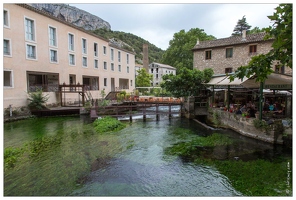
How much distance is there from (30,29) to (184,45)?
31333 mm

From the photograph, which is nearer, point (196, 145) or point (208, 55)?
point (196, 145)

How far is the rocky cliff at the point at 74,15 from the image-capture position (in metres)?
74.1

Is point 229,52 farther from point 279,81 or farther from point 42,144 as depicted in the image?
point 42,144

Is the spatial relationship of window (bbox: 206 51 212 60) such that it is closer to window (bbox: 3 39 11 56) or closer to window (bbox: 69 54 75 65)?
window (bbox: 69 54 75 65)

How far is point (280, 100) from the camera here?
48.8 feet

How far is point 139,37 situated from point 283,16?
9154 cm

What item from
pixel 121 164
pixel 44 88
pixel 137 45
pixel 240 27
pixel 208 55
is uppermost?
pixel 137 45

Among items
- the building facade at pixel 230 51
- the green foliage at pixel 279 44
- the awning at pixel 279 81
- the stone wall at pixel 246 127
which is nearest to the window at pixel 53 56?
the building facade at pixel 230 51

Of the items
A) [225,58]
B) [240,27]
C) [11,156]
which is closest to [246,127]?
[11,156]

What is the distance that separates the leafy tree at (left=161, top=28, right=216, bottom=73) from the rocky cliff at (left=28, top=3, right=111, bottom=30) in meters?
49.5

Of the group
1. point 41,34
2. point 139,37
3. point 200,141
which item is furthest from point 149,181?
point 139,37

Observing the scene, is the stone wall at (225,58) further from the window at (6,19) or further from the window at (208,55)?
the window at (6,19)

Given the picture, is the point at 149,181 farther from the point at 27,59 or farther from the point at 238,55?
the point at 238,55

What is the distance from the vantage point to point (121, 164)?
315 inches
